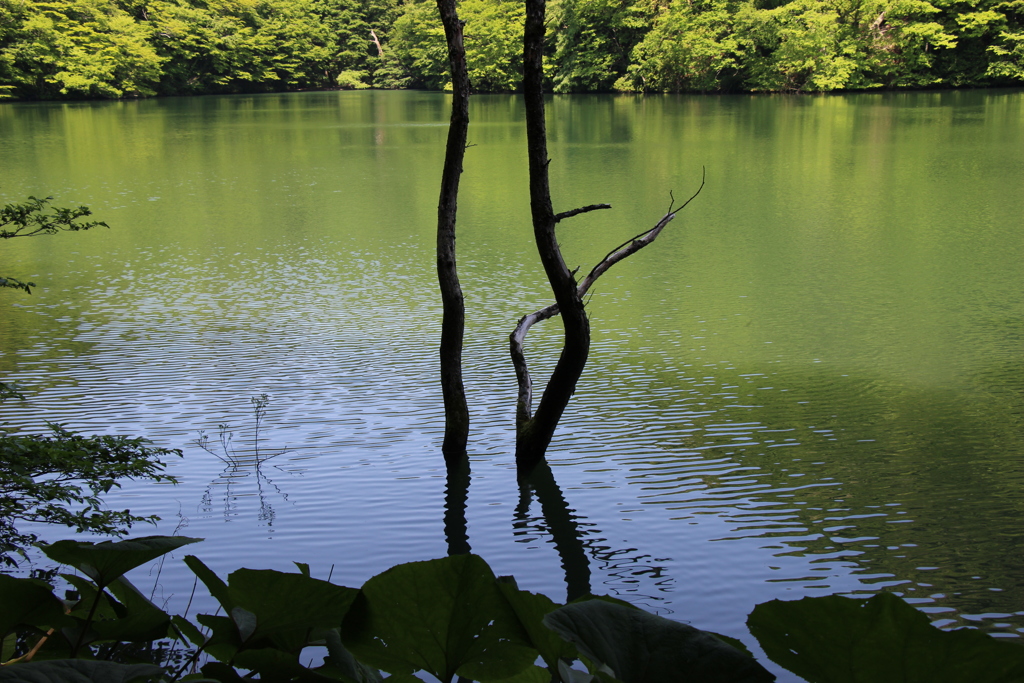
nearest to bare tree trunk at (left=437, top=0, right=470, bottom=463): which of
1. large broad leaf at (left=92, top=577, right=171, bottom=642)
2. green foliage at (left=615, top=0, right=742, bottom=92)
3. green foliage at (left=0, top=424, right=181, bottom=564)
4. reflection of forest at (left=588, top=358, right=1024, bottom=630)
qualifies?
reflection of forest at (left=588, top=358, right=1024, bottom=630)

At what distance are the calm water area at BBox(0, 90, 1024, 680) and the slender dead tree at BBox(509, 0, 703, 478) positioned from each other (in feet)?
0.94

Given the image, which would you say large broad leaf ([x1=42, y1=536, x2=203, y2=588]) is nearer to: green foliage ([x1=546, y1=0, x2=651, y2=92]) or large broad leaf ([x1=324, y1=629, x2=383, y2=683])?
large broad leaf ([x1=324, y1=629, x2=383, y2=683])

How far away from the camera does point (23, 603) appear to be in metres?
0.45

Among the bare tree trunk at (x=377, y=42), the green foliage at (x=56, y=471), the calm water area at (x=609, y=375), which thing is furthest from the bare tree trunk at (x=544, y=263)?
the bare tree trunk at (x=377, y=42)

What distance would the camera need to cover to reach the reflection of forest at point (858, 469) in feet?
11.0

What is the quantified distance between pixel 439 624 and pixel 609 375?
5257 millimetres

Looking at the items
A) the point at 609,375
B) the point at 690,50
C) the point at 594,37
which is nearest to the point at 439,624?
the point at 609,375

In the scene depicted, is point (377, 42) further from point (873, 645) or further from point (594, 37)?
point (873, 645)

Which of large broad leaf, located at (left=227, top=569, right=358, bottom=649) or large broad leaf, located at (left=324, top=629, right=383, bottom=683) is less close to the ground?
large broad leaf, located at (left=227, top=569, right=358, bottom=649)

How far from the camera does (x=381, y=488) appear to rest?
412cm

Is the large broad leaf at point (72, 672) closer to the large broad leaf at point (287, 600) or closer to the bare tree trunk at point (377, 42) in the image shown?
the large broad leaf at point (287, 600)

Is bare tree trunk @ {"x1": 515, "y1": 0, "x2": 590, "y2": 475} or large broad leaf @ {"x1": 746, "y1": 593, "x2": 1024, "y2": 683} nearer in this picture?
large broad leaf @ {"x1": 746, "y1": 593, "x2": 1024, "y2": 683}

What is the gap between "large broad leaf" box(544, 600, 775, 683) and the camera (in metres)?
0.36

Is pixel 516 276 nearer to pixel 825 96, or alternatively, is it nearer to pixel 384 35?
pixel 825 96
